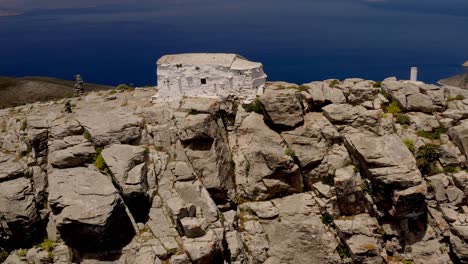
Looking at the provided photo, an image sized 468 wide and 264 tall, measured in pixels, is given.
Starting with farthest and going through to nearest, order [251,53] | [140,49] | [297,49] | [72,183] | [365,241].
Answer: [140,49] → [297,49] → [251,53] → [365,241] → [72,183]

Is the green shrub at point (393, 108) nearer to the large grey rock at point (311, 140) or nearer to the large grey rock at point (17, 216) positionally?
the large grey rock at point (311, 140)

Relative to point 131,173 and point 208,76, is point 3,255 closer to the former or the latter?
point 131,173

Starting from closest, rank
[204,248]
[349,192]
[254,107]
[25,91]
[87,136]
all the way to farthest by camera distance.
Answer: [204,248] → [87,136] → [349,192] → [254,107] → [25,91]

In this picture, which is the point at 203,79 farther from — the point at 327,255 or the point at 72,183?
the point at 327,255

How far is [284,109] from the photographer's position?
27.0 metres

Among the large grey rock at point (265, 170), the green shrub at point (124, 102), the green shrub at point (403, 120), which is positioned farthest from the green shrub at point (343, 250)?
the green shrub at point (124, 102)

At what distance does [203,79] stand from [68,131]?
981 centimetres

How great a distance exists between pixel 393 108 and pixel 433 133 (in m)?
3.09

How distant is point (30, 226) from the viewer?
73.5 ft

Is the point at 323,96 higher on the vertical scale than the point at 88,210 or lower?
higher

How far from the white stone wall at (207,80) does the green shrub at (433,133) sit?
11653 millimetres

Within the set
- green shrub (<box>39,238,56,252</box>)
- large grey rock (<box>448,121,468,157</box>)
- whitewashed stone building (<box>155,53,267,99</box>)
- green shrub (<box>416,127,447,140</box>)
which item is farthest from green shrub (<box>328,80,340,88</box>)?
green shrub (<box>39,238,56,252</box>)

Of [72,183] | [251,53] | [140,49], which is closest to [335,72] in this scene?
[251,53]

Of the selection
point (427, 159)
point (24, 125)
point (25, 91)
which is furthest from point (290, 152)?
point (25, 91)
